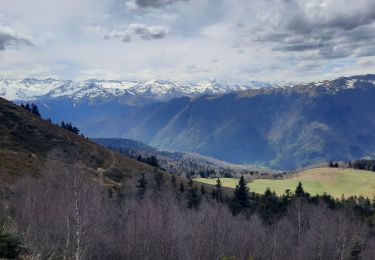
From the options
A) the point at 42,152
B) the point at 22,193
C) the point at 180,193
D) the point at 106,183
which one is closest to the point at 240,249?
the point at 22,193

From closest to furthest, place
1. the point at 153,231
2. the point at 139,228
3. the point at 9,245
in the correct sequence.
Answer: the point at 9,245 → the point at 153,231 → the point at 139,228

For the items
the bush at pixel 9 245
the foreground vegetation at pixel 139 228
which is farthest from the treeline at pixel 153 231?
the bush at pixel 9 245

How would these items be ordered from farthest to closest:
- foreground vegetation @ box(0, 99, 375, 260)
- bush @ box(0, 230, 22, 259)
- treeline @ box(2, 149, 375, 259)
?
1. treeline @ box(2, 149, 375, 259)
2. foreground vegetation @ box(0, 99, 375, 260)
3. bush @ box(0, 230, 22, 259)

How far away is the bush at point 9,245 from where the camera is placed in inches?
1296

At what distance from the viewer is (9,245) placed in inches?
1307

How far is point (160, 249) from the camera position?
82375 millimetres

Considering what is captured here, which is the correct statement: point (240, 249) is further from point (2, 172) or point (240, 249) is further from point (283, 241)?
point (2, 172)

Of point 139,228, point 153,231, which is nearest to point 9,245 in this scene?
point 153,231

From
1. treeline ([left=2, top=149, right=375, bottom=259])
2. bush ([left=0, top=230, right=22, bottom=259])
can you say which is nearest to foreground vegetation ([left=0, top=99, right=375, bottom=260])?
treeline ([left=2, top=149, right=375, bottom=259])

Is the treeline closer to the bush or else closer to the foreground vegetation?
the foreground vegetation

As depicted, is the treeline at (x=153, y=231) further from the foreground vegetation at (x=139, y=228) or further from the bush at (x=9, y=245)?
the bush at (x=9, y=245)

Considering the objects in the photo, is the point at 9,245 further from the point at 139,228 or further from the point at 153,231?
the point at 139,228

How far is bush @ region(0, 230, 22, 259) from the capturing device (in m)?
32.9

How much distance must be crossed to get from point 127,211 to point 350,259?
172 feet
